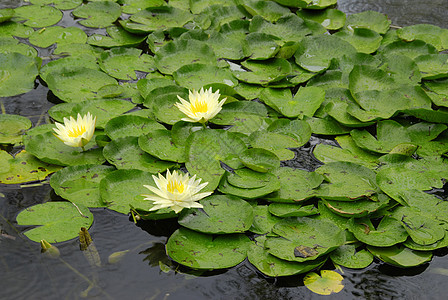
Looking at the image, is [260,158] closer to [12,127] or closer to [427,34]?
[12,127]

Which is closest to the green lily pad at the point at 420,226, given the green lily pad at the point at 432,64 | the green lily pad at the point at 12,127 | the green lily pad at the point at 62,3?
the green lily pad at the point at 432,64

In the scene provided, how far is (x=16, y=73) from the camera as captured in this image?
3.14m

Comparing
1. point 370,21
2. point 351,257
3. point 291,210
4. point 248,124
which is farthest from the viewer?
point 370,21

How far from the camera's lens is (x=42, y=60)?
3.32 m

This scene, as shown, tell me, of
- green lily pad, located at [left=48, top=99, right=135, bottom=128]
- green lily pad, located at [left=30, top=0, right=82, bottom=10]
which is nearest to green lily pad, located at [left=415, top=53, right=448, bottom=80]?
green lily pad, located at [left=48, top=99, right=135, bottom=128]

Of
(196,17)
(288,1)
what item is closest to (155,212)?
(196,17)

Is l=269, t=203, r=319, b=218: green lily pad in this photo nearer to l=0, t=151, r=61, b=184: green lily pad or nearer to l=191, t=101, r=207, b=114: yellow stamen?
l=191, t=101, r=207, b=114: yellow stamen

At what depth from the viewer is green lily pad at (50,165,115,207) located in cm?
229

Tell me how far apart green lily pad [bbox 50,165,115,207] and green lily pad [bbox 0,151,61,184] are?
5.1 inches

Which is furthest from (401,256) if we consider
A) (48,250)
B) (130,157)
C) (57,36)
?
(57,36)

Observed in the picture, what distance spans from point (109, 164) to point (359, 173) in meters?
1.41

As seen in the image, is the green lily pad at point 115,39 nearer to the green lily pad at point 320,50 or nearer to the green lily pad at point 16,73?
the green lily pad at point 16,73

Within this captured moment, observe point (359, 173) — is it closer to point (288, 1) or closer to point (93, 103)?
point (93, 103)

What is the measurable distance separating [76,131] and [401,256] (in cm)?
180
